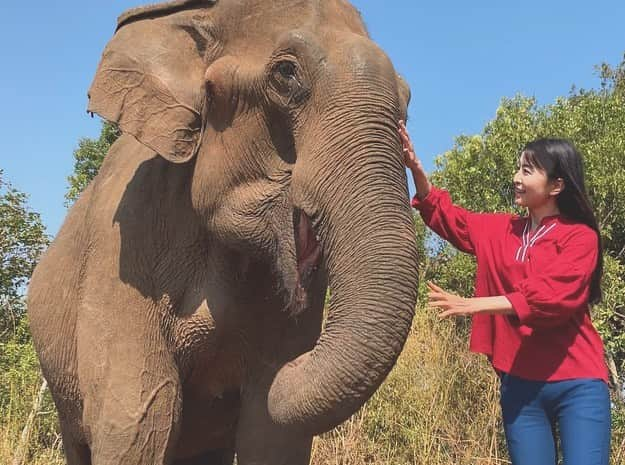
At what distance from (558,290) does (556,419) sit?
551 millimetres

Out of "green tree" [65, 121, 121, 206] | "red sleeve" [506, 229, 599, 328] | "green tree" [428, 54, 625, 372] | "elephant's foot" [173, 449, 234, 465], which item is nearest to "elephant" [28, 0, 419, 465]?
"elephant's foot" [173, 449, 234, 465]

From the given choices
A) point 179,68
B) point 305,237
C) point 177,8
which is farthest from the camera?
point 177,8

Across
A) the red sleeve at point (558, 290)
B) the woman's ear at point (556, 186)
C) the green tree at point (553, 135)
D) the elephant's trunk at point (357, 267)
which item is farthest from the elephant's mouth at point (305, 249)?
the green tree at point (553, 135)

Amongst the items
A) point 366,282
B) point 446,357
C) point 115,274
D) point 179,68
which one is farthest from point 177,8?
point 446,357

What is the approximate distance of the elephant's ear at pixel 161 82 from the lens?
285cm

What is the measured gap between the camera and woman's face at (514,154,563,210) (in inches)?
124

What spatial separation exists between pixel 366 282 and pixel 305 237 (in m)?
0.40

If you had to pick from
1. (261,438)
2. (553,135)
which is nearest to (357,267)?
(261,438)

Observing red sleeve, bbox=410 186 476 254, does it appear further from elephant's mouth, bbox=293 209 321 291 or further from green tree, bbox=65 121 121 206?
green tree, bbox=65 121 121 206

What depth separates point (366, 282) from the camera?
2301mm

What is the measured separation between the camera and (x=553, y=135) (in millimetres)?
11977

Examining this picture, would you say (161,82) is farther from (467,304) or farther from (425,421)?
(425,421)

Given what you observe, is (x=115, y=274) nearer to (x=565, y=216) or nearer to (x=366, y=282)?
(x=366, y=282)

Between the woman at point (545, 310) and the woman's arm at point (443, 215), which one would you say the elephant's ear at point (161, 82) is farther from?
the woman's arm at point (443, 215)
